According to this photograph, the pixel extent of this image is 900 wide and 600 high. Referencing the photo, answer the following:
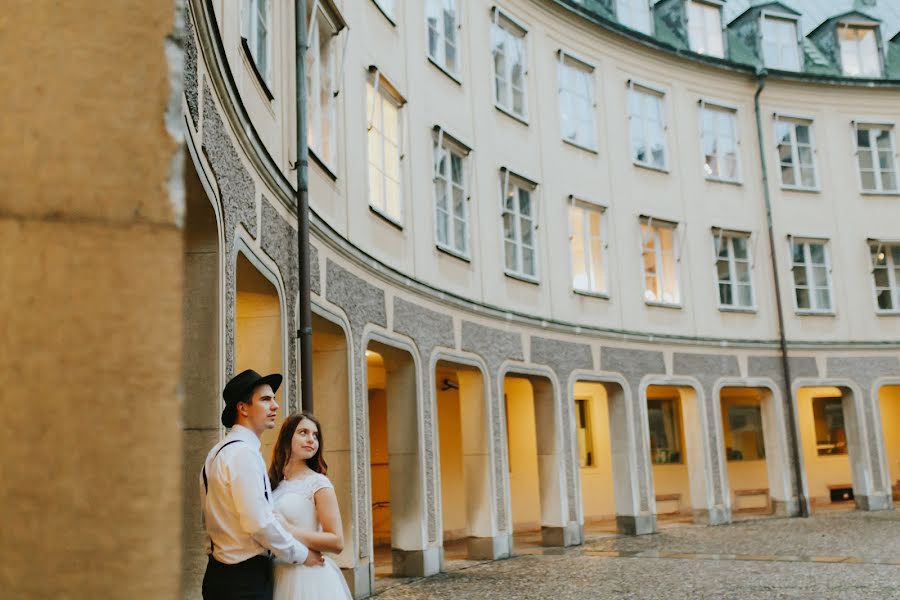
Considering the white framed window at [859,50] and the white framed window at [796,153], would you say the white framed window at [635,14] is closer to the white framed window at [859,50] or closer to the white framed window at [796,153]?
the white framed window at [796,153]

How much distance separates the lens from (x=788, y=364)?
2227 centimetres

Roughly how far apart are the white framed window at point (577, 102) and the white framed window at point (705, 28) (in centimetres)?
445

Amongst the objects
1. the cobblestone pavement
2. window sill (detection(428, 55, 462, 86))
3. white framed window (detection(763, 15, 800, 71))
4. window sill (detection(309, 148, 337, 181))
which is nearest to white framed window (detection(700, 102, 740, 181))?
white framed window (detection(763, 15, 800, 71))

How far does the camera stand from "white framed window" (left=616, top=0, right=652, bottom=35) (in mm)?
21469

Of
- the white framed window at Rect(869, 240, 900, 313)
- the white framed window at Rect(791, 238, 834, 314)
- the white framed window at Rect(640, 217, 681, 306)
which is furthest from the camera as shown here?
the white framed window at Rect(869, 240, 900, 313)

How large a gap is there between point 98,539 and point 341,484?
9.18 meters

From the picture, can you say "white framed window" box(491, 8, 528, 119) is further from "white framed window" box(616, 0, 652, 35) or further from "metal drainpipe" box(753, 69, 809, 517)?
"metal drainpipe" box(753, 69, 809, 517)

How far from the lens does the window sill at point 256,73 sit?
7.88 metres

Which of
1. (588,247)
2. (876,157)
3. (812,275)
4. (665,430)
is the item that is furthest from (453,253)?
(876,157)

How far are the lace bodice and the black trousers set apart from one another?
0.33m

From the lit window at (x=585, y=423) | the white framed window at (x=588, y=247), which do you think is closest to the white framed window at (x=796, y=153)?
the white framed window at (x=588, y=247)

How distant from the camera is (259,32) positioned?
909 cm

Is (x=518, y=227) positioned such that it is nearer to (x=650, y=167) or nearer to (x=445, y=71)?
(x=445, y=71)

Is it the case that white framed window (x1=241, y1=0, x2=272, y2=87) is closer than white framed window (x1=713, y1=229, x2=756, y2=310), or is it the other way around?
white framed window (x1=241, y1=0, x2=272, y2=87)
